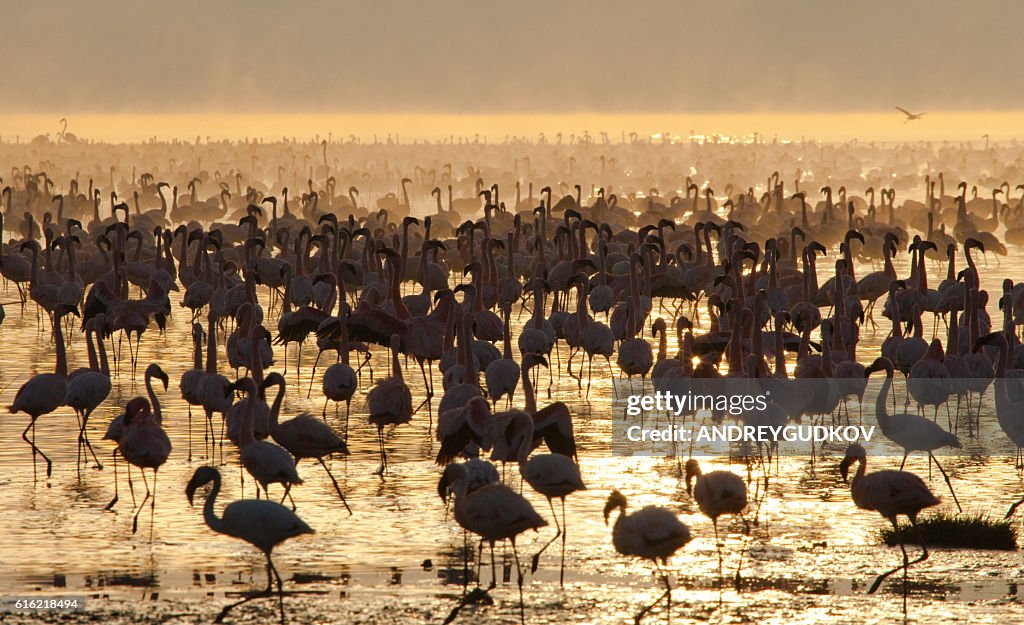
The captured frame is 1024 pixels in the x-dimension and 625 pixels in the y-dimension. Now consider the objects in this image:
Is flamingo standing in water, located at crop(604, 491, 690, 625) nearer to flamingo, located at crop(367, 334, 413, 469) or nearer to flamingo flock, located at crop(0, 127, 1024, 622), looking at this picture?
flamingo flock, located at crop(0, 127, 1024, 622)

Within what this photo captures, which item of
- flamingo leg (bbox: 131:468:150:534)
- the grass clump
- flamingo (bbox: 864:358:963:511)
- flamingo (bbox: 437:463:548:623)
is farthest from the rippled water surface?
flamingo (bbox: 864:358:963:511)

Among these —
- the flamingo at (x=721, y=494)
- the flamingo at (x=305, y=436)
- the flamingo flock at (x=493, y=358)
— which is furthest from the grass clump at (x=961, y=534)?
the flamingo at (x=305, y=436)

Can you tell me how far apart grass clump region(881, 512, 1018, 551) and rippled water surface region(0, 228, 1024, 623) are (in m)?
0.20

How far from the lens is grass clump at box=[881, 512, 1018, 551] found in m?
11.3

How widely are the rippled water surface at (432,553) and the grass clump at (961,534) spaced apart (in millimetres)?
204

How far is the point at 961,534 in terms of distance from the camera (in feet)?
37.2

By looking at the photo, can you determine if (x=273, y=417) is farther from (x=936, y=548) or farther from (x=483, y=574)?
(x=936, y=548)

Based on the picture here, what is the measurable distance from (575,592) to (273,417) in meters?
3.31

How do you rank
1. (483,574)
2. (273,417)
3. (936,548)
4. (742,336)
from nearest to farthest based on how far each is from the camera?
(483,574), (936,548), (273,417), (742,336)

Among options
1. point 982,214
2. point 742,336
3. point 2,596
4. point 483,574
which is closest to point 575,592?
point 483,574

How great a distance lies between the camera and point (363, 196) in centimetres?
7256

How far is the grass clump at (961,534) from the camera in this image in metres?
11.3

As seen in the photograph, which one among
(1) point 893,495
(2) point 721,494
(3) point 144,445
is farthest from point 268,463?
(1) point 893,495

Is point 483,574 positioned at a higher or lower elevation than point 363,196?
lower
